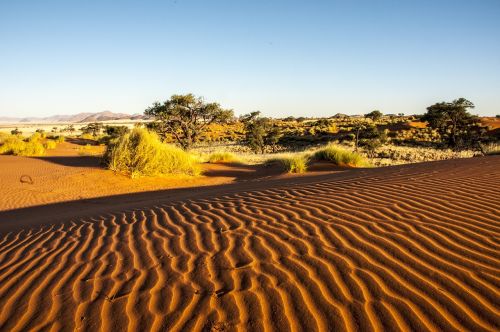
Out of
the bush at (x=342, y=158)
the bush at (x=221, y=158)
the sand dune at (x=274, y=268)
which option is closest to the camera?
the sand dune at (x=274, y=268)

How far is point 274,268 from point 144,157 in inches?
473

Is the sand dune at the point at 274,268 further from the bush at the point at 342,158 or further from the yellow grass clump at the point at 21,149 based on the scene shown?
the yellow grass clump at the point at 21,149

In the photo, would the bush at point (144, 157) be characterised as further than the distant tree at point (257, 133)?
No

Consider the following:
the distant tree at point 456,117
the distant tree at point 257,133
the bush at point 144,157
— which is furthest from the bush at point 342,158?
the distant tree at point 456,117

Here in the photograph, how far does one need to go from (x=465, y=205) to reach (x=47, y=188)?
11748 mm

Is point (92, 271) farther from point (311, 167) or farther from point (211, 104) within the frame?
point (211, 104)

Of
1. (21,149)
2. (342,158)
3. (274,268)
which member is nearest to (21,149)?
(21,149)

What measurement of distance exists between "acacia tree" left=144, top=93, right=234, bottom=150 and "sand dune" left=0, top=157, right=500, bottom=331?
744 inches

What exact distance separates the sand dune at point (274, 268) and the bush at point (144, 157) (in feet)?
28.5

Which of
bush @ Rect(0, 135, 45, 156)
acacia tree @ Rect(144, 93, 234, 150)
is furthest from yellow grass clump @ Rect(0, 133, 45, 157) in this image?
acacia tree @ Rect(144, 93, 234, 150)

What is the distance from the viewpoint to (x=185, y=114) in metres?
25.4

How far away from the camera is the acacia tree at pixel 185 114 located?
79.6ft

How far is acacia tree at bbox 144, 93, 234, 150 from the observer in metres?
24.2

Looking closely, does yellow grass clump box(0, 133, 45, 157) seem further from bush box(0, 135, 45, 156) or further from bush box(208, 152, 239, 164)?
bush box(208, 152, 239, 164)
